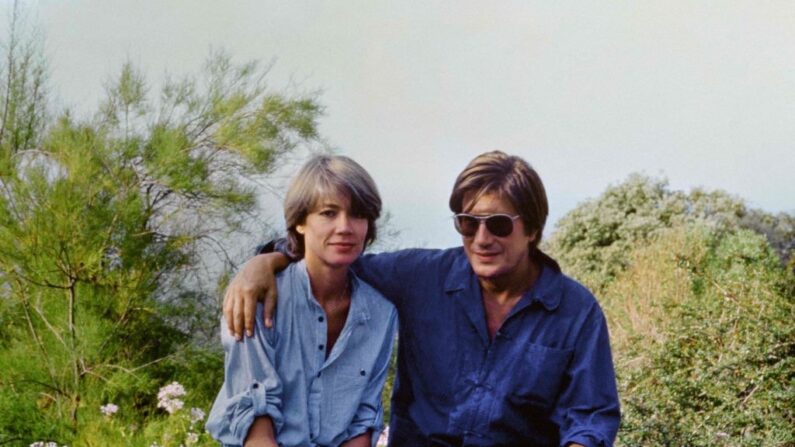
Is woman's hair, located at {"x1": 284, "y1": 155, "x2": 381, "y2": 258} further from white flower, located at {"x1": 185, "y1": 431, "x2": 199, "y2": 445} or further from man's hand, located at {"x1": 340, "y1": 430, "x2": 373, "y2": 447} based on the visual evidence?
white flower, located at {"x1": 185, "y1": 431, "x2": 199, "y2": 445}

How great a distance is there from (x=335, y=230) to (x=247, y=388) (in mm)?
537

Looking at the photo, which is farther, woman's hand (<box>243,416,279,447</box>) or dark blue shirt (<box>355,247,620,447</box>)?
dark blue shirt (<box>355,247,620,447</box>)

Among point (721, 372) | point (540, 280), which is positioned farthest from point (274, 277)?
point (721, 372)

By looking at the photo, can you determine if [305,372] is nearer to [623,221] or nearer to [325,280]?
[325,280]

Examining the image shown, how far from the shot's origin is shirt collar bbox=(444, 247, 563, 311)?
3.00 m

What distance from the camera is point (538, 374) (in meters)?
2.94

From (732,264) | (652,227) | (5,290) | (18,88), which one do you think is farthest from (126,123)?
(652,227)

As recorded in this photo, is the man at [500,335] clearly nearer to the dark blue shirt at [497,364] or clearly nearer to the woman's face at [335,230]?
the dark blue shirt at [497,364]

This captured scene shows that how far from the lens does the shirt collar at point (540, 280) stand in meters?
3.00

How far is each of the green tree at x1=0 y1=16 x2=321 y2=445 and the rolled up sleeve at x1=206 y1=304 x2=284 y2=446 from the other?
10.9 ft

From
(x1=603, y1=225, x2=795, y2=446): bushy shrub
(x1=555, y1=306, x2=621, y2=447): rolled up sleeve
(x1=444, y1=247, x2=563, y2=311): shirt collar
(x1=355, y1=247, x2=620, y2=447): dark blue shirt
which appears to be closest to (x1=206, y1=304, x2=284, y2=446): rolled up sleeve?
(x1=355, y1=247, x2=620, y2=447): dark blue shirt

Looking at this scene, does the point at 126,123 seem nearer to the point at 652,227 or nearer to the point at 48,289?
the point at 48,289

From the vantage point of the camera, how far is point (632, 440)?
199 inches

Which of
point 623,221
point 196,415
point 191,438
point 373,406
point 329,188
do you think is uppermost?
point 623,221
